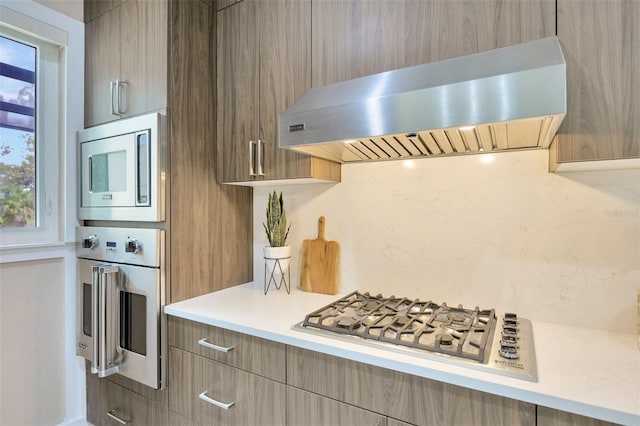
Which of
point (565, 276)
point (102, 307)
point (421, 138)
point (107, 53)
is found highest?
point (107, 53)

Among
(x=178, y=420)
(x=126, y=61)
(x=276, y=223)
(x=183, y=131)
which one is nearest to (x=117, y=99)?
(x=126, y=61)

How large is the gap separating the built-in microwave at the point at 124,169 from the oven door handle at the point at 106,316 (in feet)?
0.90

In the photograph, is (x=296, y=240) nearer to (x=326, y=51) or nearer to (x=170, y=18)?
(x=326, y=51)

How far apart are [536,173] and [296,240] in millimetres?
1144

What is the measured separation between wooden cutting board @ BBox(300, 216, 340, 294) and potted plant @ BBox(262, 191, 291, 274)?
10 centimetres

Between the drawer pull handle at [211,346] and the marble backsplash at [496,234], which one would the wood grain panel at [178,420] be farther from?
the marble backsplash at [496,234]

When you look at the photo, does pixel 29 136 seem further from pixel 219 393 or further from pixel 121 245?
pixel 219 393

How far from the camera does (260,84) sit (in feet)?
5.07

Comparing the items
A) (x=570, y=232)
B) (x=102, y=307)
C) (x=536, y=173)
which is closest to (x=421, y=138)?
(x=536, y=173)

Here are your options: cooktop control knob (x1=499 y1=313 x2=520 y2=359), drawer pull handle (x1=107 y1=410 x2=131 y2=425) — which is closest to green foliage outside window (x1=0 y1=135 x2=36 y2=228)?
drawer pull handle (x1=107 y1=410 x2=131 y2=425)

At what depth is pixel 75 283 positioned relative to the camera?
6.10 ft

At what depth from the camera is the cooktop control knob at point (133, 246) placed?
1.55 m

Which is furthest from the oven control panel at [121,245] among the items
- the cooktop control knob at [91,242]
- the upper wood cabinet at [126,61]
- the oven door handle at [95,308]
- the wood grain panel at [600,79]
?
the wood grain panel at [600,79]

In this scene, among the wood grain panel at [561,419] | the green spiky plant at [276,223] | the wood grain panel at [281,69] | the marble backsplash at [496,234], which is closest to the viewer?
the wood grain panel at [561,419]
